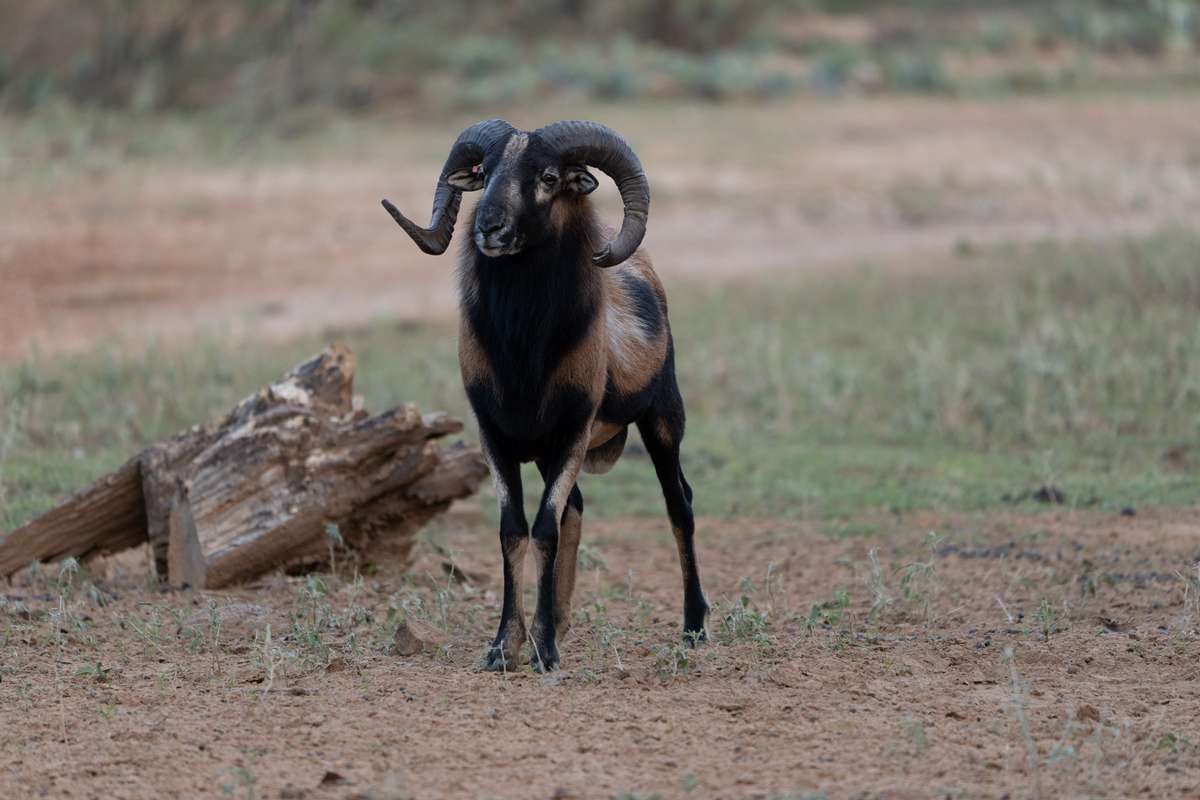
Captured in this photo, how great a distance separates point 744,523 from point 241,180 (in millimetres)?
10463

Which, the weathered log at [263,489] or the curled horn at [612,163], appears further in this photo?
the weathered log at [263,489]

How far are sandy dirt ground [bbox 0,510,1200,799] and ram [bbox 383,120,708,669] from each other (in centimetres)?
51

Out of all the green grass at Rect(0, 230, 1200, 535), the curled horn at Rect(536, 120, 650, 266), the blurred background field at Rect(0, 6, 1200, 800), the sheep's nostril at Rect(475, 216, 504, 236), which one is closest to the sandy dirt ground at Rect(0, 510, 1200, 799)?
the blurred background field at Rect(0, 6, 1200, 800)

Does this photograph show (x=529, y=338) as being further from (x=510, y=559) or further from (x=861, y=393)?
(x=861, y=393)

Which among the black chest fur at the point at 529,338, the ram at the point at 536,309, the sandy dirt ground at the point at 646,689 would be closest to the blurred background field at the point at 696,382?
the sandy dirt ground at the point at 646,689

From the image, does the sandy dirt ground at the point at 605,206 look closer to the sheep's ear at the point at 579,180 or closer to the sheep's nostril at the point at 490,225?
the sheep's ear at the point at 579,180

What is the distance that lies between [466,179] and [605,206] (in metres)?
11.8

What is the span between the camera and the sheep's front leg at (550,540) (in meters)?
6.78

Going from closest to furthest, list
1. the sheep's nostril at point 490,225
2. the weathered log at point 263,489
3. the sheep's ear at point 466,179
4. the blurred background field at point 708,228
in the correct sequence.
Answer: the sheep's nostril at point 490,225 < the sheep's ear at point 466,179 < the weathered log at point 263,489 < the blurred background field at point 708,228

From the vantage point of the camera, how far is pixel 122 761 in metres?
5.44

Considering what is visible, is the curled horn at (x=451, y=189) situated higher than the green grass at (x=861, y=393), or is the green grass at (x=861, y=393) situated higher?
the curled horn at (x=451, y=189)

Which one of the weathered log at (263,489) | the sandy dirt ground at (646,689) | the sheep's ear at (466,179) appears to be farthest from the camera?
the weathered log at (263,489)

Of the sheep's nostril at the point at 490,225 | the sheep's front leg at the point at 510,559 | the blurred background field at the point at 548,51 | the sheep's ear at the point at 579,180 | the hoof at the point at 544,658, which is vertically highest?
the blurred background field at the point at 548,51

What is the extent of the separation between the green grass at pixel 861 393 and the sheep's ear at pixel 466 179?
3399mm
